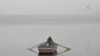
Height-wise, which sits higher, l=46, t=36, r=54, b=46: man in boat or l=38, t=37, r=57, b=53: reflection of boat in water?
l=46, t=36, r=54, b=46: man in boat

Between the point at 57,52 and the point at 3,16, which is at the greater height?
the point at 3,16

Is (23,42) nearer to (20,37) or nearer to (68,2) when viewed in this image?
(20,37)

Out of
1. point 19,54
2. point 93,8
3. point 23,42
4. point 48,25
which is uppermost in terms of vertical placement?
point 93,8

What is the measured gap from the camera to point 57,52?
1.69m

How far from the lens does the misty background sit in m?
1.77

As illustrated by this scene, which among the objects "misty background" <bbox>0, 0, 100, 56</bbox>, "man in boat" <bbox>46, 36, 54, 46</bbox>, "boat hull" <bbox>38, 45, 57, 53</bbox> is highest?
"misty background" <bbox>0, 0, 100, 56</bbox>

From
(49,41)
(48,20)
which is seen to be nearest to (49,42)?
(49,41)

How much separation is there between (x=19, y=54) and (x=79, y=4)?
2.30ft

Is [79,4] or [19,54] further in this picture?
[79,4]

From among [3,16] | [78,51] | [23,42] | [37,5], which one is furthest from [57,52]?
[3,16]

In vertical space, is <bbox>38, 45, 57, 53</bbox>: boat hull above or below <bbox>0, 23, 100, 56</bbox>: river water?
below

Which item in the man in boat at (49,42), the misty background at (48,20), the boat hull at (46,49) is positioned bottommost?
the boat hull at (46,49)

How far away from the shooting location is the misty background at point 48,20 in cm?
177

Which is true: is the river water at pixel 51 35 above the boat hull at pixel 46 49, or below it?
above
